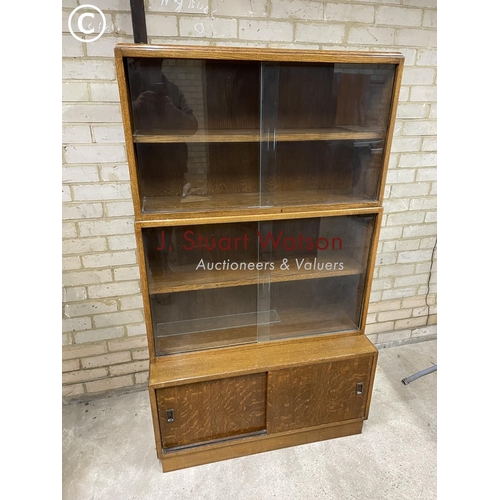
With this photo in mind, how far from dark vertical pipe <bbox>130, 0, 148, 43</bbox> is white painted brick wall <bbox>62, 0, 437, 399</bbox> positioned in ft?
0.24

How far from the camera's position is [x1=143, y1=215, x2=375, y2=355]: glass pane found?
153 centimetres

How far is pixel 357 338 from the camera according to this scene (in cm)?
170

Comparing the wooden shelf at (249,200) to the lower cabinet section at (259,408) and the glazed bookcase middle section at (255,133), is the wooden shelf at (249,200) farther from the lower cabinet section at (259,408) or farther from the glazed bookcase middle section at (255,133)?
the lower cabinet section at (259,408)

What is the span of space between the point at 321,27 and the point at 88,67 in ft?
3.21

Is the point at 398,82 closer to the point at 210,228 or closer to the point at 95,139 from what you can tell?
the point at 210,228

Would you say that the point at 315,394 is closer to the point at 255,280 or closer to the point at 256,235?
the point at 255,280

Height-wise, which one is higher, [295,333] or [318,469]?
[295,333]

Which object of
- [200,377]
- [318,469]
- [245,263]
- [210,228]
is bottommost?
[318,469]

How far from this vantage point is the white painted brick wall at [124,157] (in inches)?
57.3

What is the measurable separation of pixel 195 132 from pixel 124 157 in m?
0.40

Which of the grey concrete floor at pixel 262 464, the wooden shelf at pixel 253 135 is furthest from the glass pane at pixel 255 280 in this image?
the grey concrete floor at pixel 262 464

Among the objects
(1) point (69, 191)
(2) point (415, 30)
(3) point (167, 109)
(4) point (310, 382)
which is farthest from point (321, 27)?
(4) point (310, 382)

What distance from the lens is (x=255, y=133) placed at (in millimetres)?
1386

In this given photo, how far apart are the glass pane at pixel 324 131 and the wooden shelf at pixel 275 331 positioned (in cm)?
58
